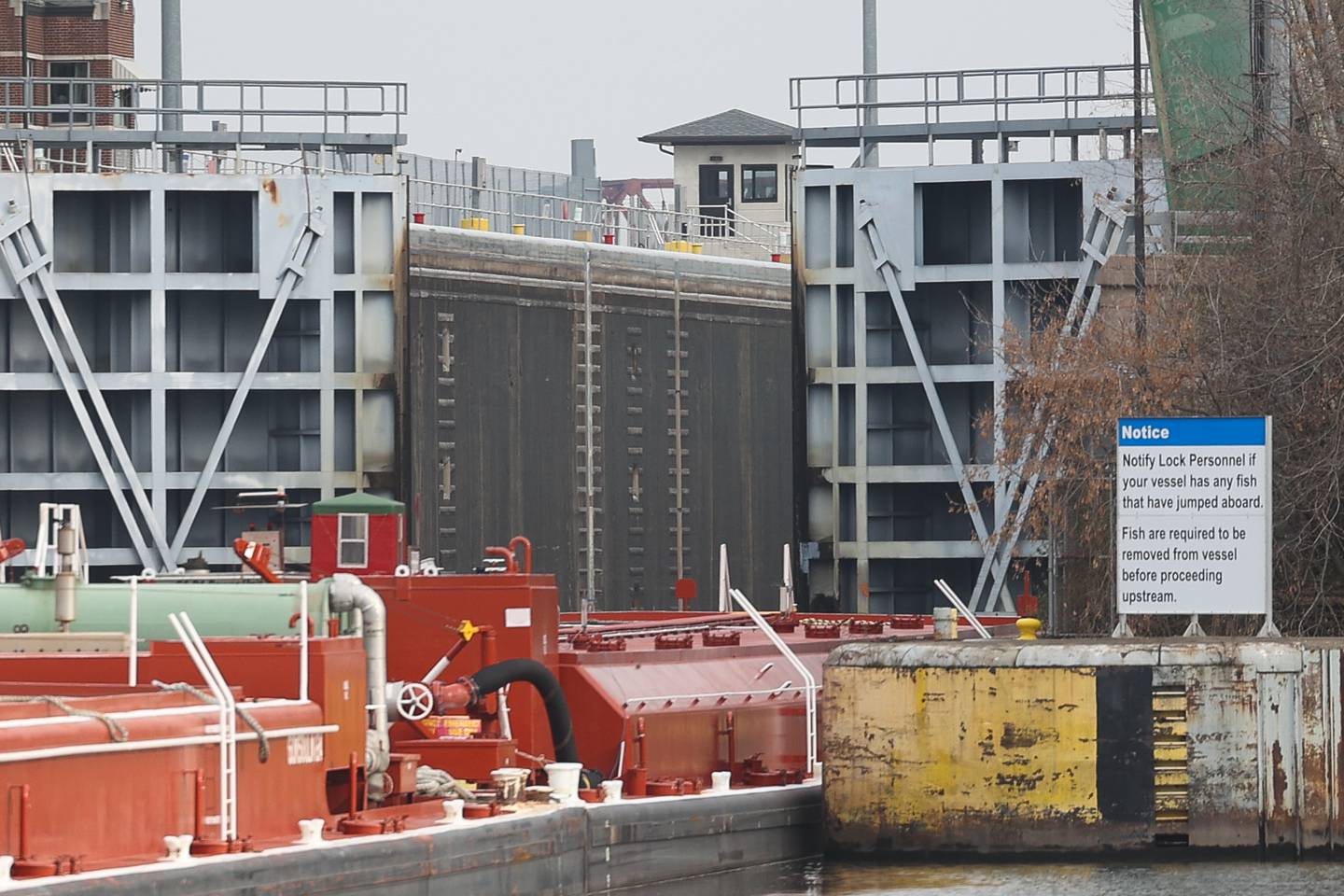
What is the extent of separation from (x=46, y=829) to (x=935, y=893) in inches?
334

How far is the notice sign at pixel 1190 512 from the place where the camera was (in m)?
23.9

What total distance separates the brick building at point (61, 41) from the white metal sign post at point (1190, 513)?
3988cm

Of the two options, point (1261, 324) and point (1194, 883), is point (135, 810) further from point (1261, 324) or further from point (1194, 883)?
point (1261, 324)

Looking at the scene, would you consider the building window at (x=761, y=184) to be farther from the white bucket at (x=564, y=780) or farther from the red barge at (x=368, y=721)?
the white bucket at (x=564, y=780)

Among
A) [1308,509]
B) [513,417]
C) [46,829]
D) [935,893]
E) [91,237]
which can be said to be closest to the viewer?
[46,829]

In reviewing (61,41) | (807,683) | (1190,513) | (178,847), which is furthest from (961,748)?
(61,41)

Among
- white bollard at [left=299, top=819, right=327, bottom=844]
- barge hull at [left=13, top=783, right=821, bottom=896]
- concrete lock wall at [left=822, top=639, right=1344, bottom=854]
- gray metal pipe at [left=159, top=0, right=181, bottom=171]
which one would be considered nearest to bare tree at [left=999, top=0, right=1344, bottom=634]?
concrete lock wall at [left=822, top=639, right=1344, bottom=854]

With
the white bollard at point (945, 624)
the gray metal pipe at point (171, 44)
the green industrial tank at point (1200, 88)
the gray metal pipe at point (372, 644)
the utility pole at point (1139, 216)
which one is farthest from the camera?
the gray metal pipe at point (171, 44)

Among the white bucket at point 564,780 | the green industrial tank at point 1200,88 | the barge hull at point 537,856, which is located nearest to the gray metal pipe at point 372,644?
the barge hull at point 537,856

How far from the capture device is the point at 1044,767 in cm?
2308

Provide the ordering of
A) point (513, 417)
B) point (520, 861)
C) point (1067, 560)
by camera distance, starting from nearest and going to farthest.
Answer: point (520, 861)
point (1067, 560)
point (513, 417)

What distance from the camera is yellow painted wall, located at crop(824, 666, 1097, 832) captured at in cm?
2306

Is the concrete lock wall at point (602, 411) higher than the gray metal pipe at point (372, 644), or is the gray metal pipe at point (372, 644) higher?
the concrete lock wall at point (602, 411)

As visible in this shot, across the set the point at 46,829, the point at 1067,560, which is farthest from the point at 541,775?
the point at 1067,560
